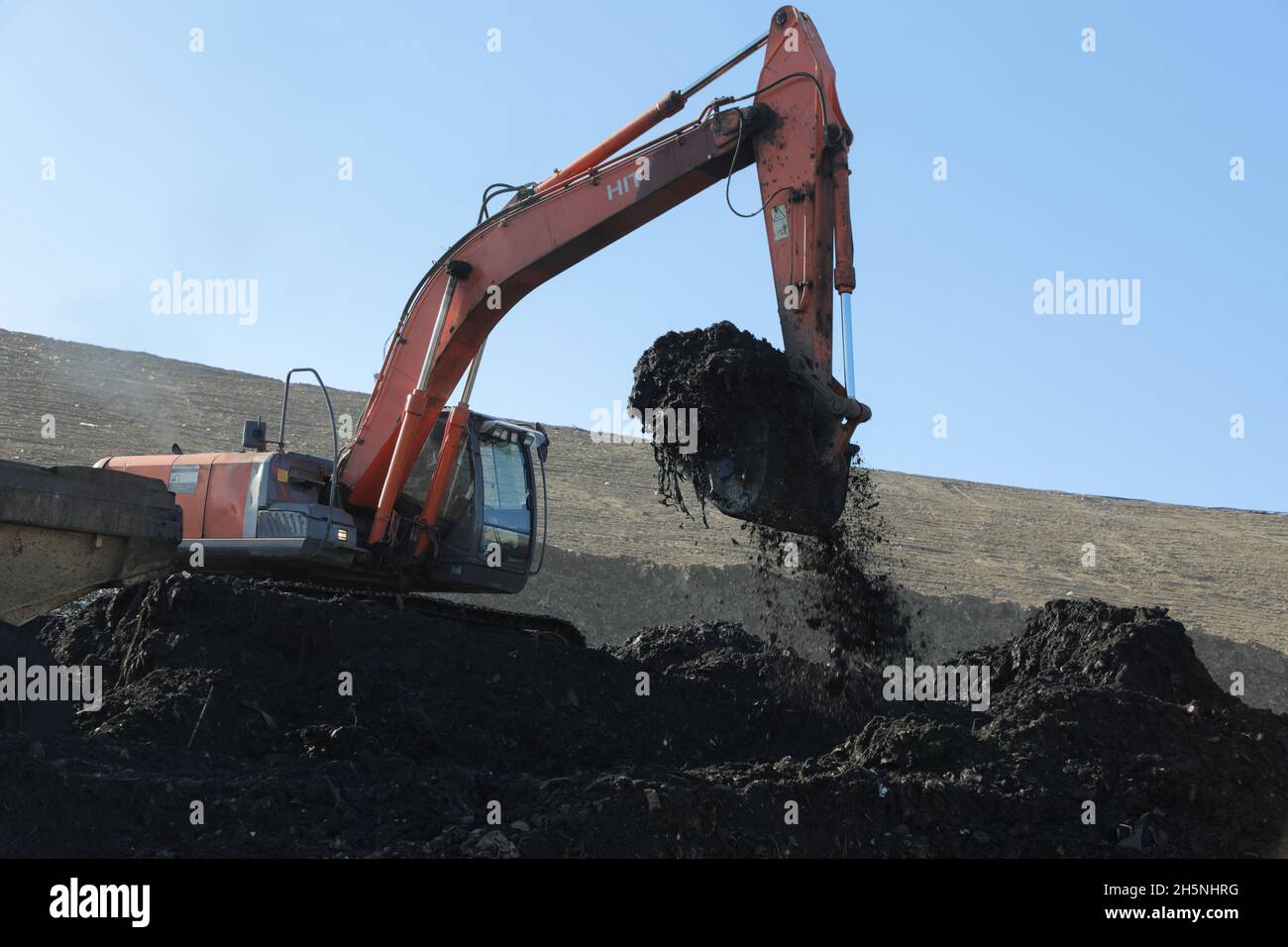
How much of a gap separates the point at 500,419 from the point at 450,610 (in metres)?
Answer: 1.65

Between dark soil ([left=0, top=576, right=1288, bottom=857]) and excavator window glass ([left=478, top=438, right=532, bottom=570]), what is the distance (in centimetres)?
72

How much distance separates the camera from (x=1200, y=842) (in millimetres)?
7340

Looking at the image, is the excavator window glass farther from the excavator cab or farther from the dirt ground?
the dirt ground

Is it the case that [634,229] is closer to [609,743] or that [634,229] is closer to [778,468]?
[778,468]

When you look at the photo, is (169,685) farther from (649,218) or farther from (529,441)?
(649,218)

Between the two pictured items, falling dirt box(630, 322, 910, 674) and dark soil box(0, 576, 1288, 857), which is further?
falling dirt box(630, 322, 910, 674)

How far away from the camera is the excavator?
8516 millimetres

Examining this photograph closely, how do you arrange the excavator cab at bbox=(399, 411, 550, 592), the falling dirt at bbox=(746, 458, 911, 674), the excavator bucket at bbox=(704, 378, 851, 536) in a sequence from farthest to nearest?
the excavator cab at bbox=(399, 411, 550, 592) → the falling dirt at bbox=(746, 458, 911, 674) → the excavator bucket at bbox=(704, 378, 851, 536)

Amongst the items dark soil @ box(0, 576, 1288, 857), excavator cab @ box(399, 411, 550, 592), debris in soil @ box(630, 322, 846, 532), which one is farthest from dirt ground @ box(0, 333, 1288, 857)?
debris in soil @ box(630, 322, 846, 532)

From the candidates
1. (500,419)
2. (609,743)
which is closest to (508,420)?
(500,419)

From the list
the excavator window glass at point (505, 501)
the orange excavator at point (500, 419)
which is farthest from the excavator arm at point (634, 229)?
the excavator window glass at point (505, 501)

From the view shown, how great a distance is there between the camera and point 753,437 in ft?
27.3
